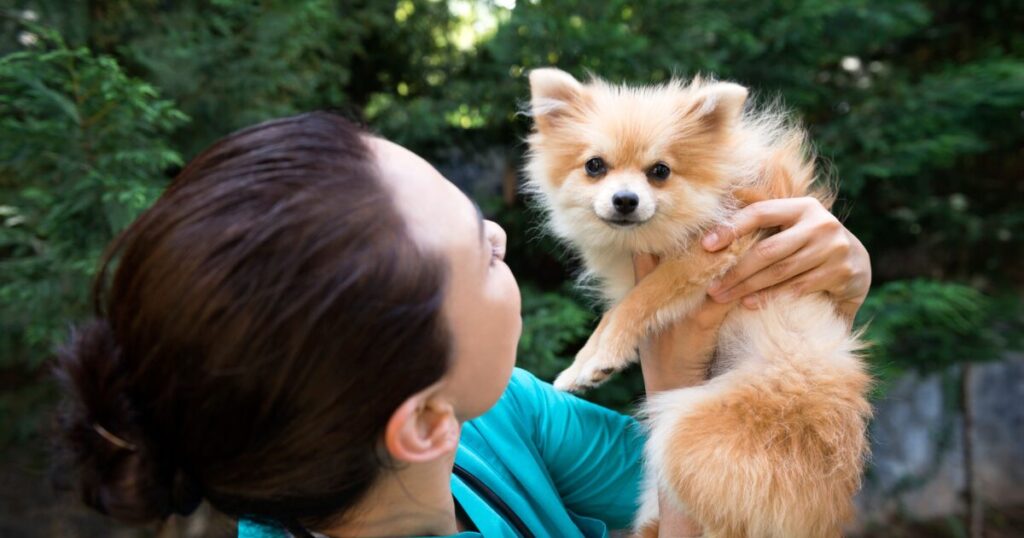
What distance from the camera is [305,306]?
2.96ft

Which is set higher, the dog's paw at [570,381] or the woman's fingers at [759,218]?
the woman's fingers at [759,218]

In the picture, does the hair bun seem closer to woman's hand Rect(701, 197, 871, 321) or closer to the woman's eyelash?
the woman's eyelash

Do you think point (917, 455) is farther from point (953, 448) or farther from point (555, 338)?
point (555, 338)

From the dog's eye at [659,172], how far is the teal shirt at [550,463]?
74 cm

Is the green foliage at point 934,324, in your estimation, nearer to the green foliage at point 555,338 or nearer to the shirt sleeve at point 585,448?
the green foliage at point 555,338

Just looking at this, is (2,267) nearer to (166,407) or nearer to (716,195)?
(166,407)

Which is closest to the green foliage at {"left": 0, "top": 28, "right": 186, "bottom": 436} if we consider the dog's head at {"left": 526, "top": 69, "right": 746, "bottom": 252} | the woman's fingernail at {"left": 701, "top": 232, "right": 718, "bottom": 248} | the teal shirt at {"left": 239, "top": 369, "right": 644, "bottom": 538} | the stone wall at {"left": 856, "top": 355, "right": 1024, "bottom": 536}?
the dog's head at {"left": 526, "top": 69, "right": 746, "bottom": 252}

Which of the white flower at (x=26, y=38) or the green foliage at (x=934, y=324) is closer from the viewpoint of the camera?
the white flower at (x=26, y=38)

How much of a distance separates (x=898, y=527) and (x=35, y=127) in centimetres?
504

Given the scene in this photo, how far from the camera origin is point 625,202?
1.99 metres

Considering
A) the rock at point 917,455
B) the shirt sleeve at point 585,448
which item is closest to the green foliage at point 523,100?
the rock at point 917,455

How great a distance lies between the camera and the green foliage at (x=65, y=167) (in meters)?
2.27

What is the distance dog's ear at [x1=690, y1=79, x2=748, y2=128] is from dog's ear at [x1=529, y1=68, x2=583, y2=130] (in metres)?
0.38

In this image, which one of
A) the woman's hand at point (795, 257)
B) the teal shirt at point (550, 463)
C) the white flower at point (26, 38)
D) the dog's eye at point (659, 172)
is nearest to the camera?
the teal shirt at point (550, 463)
